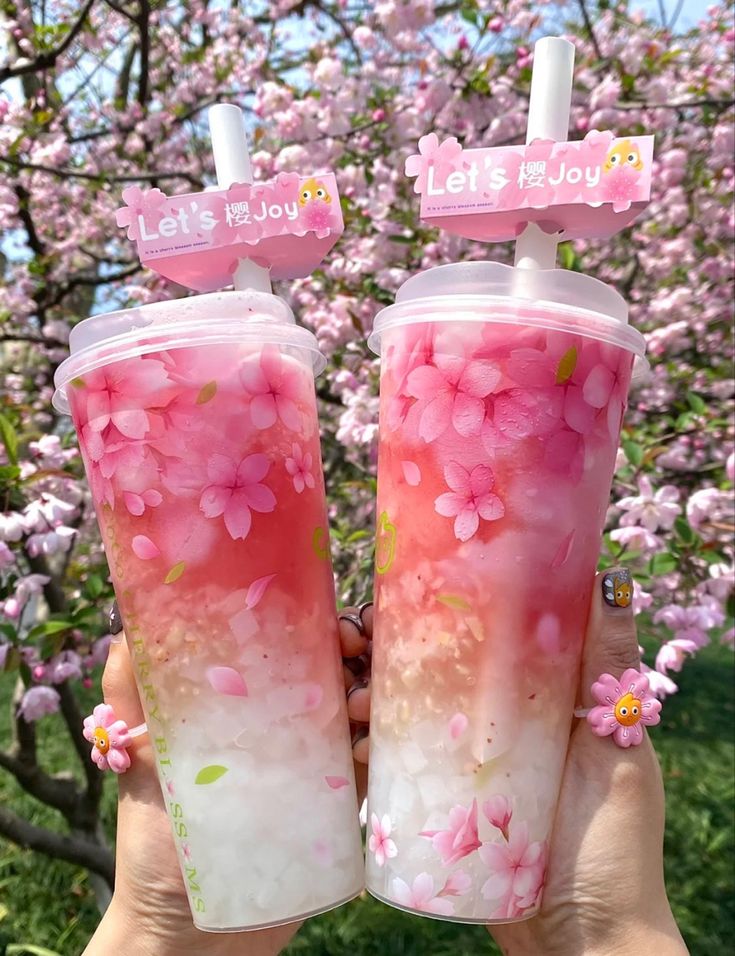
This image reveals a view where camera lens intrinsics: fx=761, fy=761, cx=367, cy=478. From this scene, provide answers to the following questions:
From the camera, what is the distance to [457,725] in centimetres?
90

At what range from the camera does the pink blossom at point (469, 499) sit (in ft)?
2.93

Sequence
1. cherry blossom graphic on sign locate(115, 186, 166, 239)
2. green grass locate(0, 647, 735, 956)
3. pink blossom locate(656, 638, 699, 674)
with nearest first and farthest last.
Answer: cherry blossom graphic on sign locate(115, 186, 166, 239), pink blossom locate(656, 638, 699, 674), green grass locate(0, 647, 735, 956)

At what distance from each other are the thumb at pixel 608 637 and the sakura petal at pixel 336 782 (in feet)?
1.09

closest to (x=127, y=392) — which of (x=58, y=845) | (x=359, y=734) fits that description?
(x=359, y=734)

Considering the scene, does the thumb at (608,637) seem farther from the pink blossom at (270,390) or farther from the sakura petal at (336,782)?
the pink blossom at (270,390)

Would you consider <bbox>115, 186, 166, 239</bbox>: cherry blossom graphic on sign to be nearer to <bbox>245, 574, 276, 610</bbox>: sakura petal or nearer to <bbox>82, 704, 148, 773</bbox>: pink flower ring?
<bbox>245, 574, 276, 610</bbox>: sakura petal

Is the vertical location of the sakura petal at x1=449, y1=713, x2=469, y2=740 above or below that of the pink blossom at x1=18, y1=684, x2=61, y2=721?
above

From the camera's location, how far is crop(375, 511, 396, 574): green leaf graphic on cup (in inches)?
37.9

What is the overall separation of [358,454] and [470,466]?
2124 mm

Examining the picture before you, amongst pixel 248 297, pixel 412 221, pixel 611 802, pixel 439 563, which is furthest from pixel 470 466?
pixel 412 221

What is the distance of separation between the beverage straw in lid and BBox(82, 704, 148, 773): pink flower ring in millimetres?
833

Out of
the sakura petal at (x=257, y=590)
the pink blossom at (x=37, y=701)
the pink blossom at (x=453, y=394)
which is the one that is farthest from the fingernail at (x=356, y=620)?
the pink blossom at (x=37, y=701)

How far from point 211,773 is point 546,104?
2.97 feet

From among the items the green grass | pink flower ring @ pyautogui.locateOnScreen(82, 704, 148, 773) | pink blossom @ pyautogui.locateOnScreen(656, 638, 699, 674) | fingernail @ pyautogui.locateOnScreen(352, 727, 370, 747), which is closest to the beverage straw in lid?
fingernail @ pyautogui.locateOnScreen(352, 727, 370, 747)
